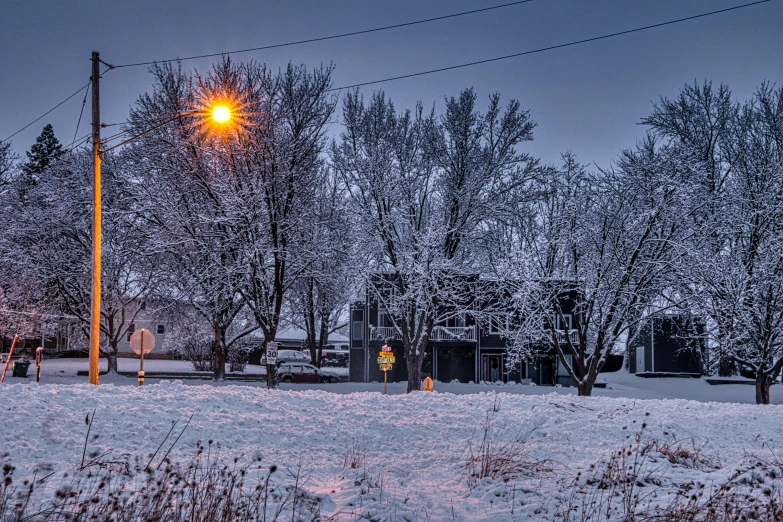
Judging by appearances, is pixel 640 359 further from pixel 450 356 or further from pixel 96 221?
pixel 96 221

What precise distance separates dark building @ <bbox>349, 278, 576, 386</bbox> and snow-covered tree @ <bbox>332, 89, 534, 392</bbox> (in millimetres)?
12271

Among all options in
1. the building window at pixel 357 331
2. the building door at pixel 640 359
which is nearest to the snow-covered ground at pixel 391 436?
the building window at pixel 357 331

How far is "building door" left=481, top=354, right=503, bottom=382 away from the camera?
135 ft

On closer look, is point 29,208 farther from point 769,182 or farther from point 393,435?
point 769,182

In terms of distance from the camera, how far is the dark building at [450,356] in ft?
133

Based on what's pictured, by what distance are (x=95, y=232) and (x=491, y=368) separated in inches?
1184

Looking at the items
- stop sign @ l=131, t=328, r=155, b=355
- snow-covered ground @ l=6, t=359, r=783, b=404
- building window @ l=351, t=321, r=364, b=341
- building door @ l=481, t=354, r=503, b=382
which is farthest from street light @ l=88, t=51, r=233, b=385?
building door @ l=481, t=354, r=503, b=382

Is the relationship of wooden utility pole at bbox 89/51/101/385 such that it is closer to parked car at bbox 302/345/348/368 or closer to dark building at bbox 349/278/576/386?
dark building at bbox 349/278/576/386

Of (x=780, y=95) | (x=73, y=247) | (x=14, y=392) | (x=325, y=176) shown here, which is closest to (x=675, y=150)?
(x=780, y=95)

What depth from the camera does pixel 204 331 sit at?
43.0 m

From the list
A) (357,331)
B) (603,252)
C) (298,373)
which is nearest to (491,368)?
A: (357,331)

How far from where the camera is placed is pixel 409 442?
10.8 meters

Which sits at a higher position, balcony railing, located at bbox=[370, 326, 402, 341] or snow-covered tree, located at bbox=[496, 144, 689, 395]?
snow-covered tree, located at bbox=[496, 144, 689, 395]

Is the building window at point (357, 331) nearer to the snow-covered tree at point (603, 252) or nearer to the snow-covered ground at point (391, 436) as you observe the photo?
the snow-covered tree at point (603, 252)
